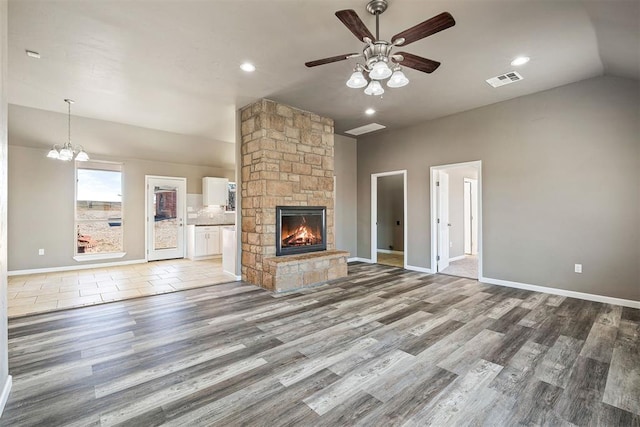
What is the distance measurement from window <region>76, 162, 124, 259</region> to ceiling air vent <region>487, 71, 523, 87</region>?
7.57 metres

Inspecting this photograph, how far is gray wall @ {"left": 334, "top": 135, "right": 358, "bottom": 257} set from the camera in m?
6.79

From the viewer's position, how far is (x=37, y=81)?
12.5ft

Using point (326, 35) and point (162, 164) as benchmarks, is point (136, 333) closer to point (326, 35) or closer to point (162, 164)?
point (326, 35)

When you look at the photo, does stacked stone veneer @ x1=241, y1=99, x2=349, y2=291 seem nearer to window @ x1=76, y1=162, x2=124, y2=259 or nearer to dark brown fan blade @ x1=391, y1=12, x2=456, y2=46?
dark brown fan blade @ x1=391, y1=12, x2=456, y2=46

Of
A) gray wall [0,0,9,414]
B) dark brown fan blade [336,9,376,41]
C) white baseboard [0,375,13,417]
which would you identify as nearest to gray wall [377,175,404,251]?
dark brown fan blade [336,9,376,41]

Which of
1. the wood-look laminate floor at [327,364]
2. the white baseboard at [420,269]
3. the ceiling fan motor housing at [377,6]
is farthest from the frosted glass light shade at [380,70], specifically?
the white baseboard at [420,269]

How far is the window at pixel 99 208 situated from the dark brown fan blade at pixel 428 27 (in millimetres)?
6948

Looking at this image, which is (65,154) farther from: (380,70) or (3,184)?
(380,70)

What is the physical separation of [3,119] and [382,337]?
334 cm

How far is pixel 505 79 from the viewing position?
383 cm

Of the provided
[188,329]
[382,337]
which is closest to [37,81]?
[188,329]

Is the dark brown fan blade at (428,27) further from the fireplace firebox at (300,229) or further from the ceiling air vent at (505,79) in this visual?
the fireplace firebox at (300,229)

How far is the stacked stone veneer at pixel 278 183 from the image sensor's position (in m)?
4.54

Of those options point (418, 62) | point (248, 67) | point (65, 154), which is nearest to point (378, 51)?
point (418, 62)
